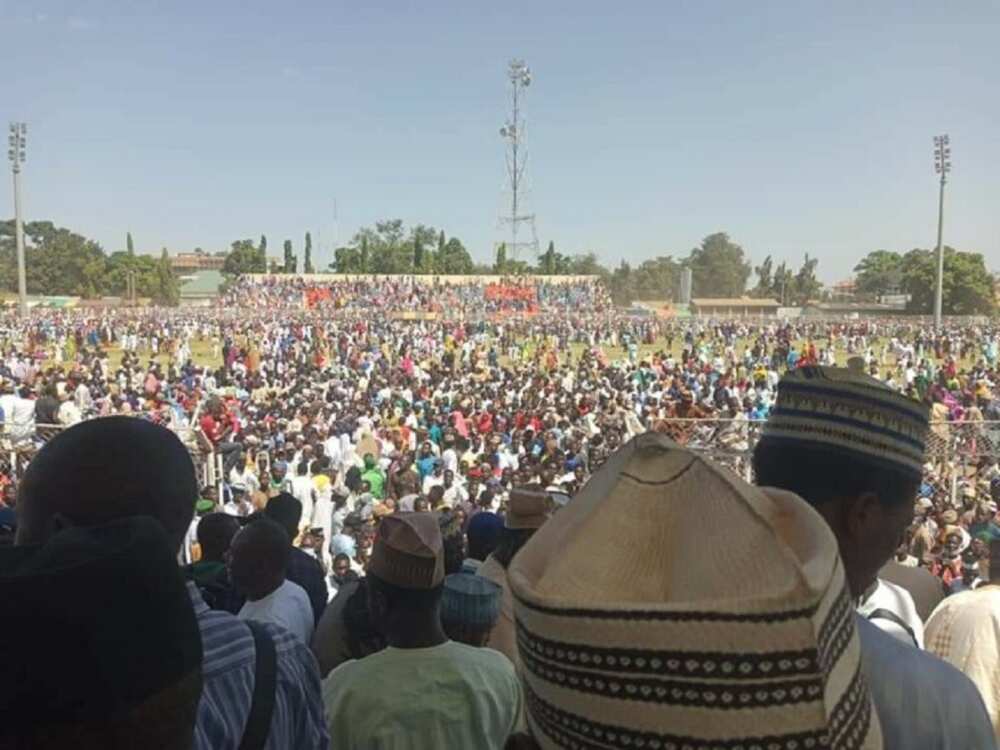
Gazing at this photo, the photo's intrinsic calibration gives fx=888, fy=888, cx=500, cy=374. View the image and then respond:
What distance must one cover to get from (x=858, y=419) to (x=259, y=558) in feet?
7.17

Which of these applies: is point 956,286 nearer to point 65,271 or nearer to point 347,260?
point 347,260

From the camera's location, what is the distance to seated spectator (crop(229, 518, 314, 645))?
3008 mm

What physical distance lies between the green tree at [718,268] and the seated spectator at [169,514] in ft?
304

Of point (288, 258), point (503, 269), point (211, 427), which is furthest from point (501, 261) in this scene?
point (211, 427)

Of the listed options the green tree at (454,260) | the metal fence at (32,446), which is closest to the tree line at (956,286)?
the green tree at (454,260)

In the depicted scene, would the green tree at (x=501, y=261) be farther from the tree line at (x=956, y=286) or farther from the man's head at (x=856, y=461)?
the man's head at (x=856, y=461)

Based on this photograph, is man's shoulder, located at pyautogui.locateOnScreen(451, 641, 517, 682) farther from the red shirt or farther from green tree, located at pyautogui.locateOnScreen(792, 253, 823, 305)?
green tree, located at pyautogui.locateOnScreen(792, 253, 823, 305)

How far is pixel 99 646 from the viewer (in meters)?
0.85

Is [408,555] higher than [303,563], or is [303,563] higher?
[408,555]

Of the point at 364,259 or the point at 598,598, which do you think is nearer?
the point at 598,598

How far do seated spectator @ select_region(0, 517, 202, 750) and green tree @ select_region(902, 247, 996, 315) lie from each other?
58723 mm

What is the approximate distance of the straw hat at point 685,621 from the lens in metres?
0.73

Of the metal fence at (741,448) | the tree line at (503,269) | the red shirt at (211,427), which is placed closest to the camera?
the metal fence at (741,448)

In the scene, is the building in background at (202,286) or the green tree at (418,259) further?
the building in background at (202,286)
